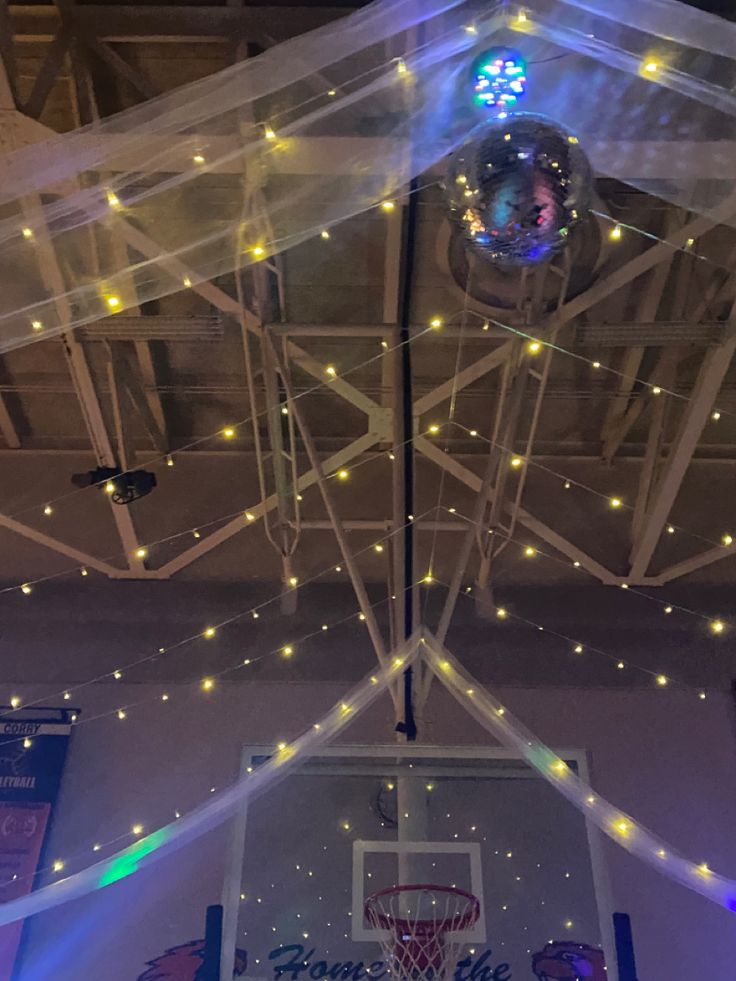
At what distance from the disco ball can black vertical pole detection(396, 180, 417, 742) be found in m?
0.95

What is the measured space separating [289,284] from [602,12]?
8.42ft

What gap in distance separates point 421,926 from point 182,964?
1274 millimetres

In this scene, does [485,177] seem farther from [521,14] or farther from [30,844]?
[30,844]

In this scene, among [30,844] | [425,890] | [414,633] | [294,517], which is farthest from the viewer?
[294,517]

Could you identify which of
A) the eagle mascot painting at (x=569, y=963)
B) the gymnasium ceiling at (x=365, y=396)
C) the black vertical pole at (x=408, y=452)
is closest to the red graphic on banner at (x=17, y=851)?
the gymnasium ceiling at (x=365, y=396)

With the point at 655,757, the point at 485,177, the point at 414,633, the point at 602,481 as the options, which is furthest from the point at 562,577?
the point at 485,177

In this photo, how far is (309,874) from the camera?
4.23 m

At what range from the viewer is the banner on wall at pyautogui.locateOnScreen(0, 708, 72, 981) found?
424 cm

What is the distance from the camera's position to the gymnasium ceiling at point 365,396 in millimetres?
3639

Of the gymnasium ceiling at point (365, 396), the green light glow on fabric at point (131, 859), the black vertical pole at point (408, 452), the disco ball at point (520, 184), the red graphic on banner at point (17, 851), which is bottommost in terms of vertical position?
the green light glow on fabric at point (131, 859)

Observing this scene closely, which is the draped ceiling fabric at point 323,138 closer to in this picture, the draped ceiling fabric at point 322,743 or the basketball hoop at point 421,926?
the draped ceiling fabric at point 322,743

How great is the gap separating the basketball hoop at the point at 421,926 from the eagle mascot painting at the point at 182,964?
2.35 ft

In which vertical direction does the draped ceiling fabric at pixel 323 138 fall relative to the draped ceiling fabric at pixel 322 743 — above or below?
above

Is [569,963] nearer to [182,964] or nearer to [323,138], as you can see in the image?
[182,964]
